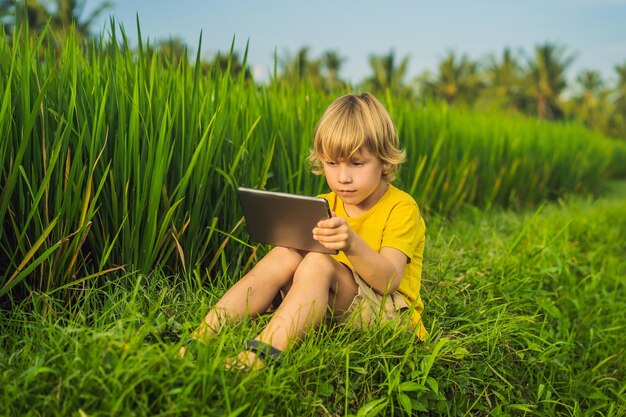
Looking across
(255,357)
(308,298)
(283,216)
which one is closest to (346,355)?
(308,298)

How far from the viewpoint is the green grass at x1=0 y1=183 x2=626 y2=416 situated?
1631mm

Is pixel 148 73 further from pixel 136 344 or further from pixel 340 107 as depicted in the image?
pixel 136 344

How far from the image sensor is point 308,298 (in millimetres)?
2025

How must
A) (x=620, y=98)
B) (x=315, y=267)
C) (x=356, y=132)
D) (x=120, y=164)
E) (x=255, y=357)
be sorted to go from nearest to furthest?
(x=255, y=357), (x=315, y=267), (x=356, y=132), (x=120, y=164), (x=620, y=98)

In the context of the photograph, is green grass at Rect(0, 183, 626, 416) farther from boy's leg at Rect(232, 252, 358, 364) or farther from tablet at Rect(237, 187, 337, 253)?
tablet at Rect(237, 187, 337, 253)

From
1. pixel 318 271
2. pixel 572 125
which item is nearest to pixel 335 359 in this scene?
pixel 318 271

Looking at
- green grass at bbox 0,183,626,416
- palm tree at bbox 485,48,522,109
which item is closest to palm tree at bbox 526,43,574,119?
palm tree at bbox 485,48,522,109

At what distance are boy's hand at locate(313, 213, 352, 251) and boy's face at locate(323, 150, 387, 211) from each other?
0.90 feet

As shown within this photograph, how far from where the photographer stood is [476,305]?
9.53 ft

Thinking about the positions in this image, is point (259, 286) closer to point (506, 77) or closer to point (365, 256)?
point (365, 256)

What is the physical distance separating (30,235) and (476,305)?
1.78m

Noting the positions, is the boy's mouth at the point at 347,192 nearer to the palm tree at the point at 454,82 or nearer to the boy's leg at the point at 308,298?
the boy's leg at the point at 308,298

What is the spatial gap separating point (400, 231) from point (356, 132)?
355mm

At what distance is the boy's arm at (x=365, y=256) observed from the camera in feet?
6.47
